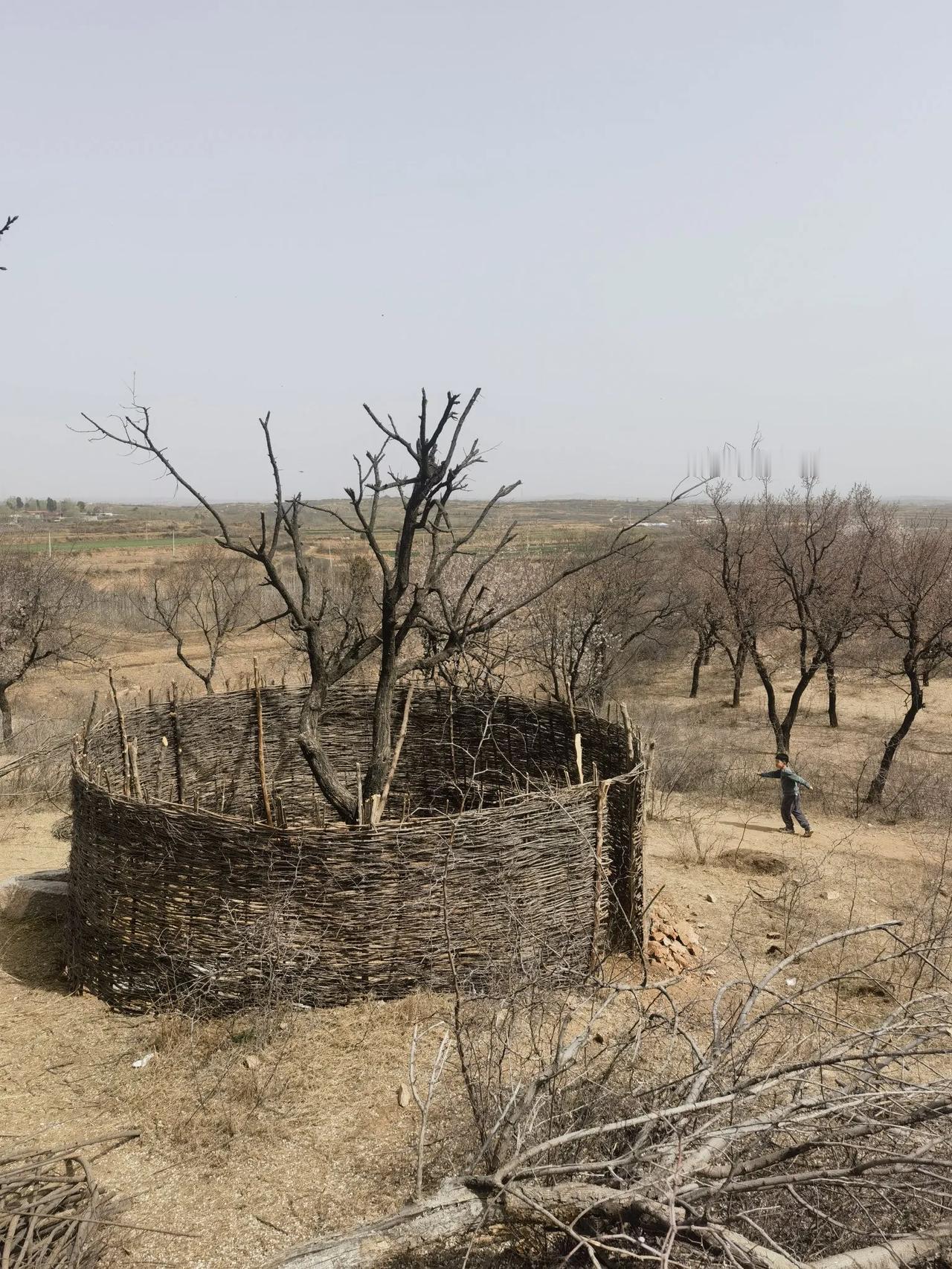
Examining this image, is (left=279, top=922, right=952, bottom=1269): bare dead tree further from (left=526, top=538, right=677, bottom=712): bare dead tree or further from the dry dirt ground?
(left=526, top=538, right=677, bottom=712): bare dead tree

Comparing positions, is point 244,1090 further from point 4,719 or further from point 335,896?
point 4,719

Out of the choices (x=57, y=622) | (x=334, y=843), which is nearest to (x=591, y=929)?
(x=334, y=843)

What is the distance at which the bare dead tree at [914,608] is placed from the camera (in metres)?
16.2

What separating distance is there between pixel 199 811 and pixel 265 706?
3529 millimetres

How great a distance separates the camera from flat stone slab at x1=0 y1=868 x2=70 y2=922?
7.20 m

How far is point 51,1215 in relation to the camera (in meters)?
3.33

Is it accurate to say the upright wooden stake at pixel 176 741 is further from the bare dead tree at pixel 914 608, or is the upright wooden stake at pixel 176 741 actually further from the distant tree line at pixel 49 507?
the distant tree line at pixel 49 507

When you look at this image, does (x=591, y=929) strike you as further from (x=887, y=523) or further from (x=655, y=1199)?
(x=887, y=523)

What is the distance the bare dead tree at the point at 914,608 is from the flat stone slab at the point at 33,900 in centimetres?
1390

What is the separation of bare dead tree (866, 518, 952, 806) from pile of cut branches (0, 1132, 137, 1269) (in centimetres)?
1524

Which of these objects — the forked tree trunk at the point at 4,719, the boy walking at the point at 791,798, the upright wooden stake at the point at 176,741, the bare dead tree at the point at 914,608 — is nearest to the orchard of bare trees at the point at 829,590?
the bare dead tree at the point at 914,608

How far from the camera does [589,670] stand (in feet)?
62.0

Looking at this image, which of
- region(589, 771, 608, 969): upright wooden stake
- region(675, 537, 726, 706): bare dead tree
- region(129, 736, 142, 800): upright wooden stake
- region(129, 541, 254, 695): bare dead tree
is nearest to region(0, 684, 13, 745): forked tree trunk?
region(129, 541, 254, 695): bare dead tree

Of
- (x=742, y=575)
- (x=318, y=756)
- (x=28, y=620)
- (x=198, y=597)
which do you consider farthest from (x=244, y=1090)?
(x=198, y=597)
